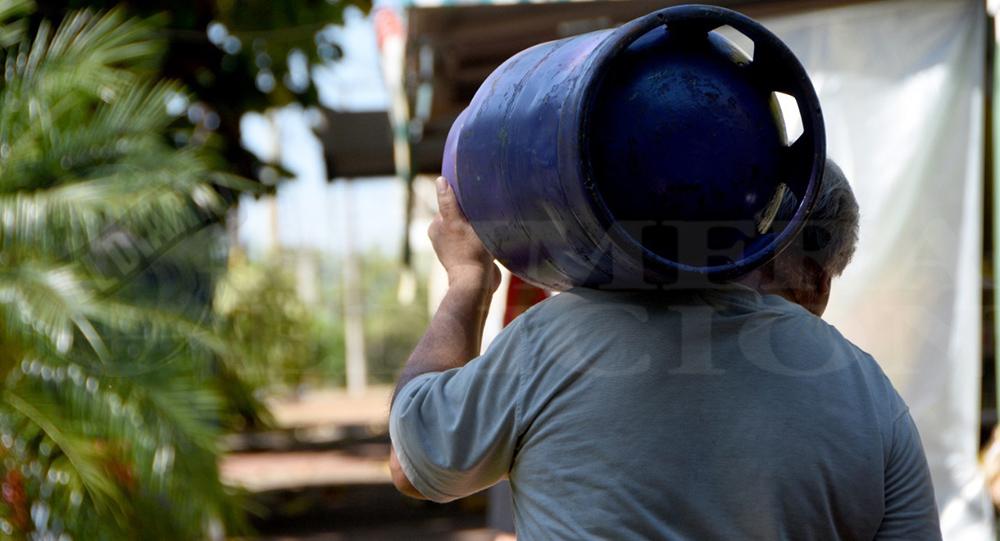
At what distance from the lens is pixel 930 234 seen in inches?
139

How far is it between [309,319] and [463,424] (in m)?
11.7

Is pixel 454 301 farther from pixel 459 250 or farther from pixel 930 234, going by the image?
pixel 930 234

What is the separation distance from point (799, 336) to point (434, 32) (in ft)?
13.2

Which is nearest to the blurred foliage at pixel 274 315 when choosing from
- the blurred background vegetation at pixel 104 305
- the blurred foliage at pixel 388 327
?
the blurred background vegetation at pixel 104 305

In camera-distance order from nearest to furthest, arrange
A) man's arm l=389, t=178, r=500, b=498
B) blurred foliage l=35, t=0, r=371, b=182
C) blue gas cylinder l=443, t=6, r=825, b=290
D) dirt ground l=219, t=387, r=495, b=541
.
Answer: blue gas cylinder l=443, t=6, r=825, b=290 → man's arm l=389, t=178, r=500, b=498 → blurred foliage l=35, t=0, r=371, b=182 → dirt ground l=219, t=387, r=495, b=541

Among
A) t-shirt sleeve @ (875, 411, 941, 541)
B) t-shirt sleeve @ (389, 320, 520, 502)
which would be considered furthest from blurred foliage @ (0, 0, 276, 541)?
t-shirt sleeve @ (875, 411, 941, 541)

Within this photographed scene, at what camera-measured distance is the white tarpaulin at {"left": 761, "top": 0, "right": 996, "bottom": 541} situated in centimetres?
351

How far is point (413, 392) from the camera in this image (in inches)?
50.9

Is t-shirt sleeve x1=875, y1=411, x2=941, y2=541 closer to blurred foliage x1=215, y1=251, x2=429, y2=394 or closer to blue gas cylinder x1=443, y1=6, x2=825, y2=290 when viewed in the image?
blue gas cylinder x1=443, y1=6, x2=825, y2=290

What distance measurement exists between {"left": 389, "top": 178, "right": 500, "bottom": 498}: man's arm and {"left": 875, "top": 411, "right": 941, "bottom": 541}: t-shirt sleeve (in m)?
0.57

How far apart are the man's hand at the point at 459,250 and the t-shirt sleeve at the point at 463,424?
0.18m

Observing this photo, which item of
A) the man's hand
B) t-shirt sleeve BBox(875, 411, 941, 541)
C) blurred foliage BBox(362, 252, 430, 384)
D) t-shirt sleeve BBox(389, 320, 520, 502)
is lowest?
blurred foliage BBox(362, 252, 430, 384)

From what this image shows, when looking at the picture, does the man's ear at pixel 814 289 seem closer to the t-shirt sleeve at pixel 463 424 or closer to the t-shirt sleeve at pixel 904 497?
the t-shirt sleeve at pixel 904 497

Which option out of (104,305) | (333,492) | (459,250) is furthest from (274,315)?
(459,250)
